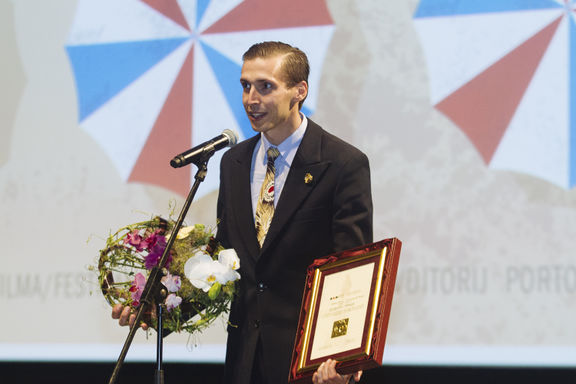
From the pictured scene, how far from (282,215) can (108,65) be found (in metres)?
1.76

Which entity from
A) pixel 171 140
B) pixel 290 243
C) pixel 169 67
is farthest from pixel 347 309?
pixel 169 67

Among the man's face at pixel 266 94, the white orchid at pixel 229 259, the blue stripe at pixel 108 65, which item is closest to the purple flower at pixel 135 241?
the white orchid at pixel 229 259

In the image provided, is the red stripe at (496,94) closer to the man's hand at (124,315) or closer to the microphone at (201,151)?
the microphone at (201,151)

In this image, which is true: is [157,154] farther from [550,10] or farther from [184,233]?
[550,10]

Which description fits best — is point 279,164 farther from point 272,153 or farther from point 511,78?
point 511,78

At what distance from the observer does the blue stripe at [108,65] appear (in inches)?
140

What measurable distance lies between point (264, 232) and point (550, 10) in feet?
5.08

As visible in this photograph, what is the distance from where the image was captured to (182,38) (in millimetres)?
3543

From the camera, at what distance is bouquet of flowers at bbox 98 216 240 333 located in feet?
6.83

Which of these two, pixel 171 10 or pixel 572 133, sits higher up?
pixel 171 10

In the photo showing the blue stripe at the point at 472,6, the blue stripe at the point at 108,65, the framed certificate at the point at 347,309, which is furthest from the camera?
the blue stripe at the point at 108,65

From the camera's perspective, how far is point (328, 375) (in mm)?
1898

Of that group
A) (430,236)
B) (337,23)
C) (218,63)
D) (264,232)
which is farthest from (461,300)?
(218,63)

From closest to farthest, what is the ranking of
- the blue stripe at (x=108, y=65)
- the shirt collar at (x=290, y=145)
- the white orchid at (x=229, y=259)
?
the white orchid at (x=229, y=259)
the shirt collar at (x=290, y=145)
the blue stripe at (x=108, y=65)
